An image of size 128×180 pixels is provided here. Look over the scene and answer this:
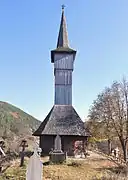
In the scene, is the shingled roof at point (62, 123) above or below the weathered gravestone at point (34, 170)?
above

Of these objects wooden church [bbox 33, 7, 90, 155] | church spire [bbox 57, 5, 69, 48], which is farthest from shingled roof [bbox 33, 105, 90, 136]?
church spire [bbox 57, 5, 69, 48]

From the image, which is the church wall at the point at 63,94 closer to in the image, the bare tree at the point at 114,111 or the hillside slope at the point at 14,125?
the bare tree at the point at 114,111

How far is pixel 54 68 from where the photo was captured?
1254 inches

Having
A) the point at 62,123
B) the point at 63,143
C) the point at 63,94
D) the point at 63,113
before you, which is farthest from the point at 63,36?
the point at 63,143

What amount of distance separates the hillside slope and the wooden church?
363 cm

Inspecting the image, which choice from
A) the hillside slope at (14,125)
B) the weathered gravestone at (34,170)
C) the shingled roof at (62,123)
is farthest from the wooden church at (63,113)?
the weathered gravestone at (34,170)

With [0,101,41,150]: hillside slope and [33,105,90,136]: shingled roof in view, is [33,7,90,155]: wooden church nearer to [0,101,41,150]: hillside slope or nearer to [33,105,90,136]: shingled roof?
[33,105,90,136]: shingled roof

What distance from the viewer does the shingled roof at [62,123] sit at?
2606 centimetres

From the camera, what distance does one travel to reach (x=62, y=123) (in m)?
27.3

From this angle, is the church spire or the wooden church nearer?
the wooden church

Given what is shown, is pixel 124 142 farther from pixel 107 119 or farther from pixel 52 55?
pixel 52 55

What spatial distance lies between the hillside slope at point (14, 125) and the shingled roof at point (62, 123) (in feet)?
11.9

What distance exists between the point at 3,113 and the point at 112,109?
24.8 metres

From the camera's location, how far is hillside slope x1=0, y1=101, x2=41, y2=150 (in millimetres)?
33125
